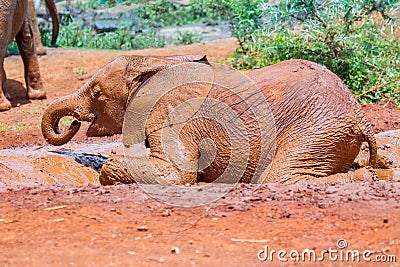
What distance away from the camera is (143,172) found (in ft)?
17.8

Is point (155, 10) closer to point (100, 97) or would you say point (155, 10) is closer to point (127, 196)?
point (100, 97)

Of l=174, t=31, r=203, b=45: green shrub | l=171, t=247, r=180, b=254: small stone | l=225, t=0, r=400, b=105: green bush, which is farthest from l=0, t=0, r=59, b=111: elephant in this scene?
l=171, t=247, r=180, b=254: small stone

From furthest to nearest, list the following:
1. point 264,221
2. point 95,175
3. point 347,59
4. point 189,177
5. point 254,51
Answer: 1. point 254,51
2. point 347,59
3. point 95,175
4. point 189,177
5. point 264,221

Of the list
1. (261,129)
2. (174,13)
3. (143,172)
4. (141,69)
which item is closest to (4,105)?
(141,69)

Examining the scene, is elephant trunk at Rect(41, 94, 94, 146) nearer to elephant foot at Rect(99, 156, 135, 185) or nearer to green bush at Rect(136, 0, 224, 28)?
elephant foot at Rect(99, 156, 135, 185)

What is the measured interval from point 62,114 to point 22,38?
689 centimetres

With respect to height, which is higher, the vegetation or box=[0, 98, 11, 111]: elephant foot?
the vegetation

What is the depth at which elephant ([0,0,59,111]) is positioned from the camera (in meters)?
10.6

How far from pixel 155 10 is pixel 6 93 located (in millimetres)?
9131

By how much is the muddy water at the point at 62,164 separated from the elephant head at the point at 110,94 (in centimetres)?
39

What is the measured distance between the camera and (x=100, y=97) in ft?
19.5

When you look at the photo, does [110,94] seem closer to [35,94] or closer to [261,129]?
[261,129]

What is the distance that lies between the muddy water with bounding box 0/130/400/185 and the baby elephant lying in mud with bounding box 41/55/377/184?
2.11 feet

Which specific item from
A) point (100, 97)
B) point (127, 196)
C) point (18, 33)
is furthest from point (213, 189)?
point (18, 33)
